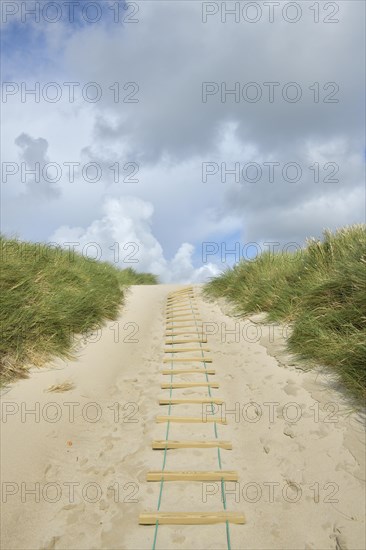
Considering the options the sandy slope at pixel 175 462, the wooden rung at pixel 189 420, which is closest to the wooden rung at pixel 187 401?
the sandy slope at pixel 175 462

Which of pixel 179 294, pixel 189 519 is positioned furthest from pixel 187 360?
pixel 179 294

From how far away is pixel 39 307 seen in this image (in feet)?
17.6

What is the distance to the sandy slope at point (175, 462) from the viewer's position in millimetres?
2635

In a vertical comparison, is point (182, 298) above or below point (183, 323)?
above

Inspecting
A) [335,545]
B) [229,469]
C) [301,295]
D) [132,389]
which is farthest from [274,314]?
[335,545]

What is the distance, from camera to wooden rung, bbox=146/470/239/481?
313cm

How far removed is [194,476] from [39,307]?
335 cm

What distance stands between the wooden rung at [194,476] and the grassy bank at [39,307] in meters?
2.28

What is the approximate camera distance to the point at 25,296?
536cm

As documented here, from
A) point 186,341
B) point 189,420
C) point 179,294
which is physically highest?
point 179,294

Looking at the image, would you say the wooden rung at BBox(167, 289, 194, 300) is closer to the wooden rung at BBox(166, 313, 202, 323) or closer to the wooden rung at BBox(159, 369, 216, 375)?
the wooden rung at BBox(166, 313, 202, 323)

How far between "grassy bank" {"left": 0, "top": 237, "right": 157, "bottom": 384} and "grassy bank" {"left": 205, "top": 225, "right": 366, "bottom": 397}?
333 cm

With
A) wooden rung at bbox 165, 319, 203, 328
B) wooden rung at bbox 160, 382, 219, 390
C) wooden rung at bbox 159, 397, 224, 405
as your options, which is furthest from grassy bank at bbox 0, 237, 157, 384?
wooden rung at bbox 159, 397, 224, 405

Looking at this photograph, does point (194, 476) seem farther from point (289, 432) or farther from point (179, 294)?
point (179, 294)
